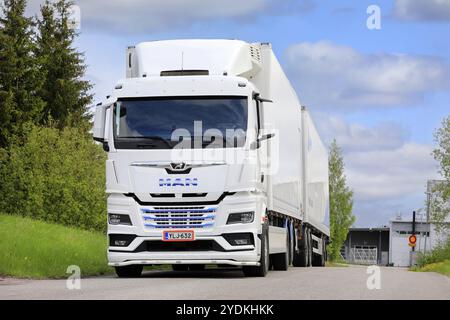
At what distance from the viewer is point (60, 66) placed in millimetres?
71125

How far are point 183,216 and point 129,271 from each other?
1.90m

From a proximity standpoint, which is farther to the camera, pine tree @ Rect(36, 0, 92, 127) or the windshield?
pine tree @ Rect(36, 0, 92, 127)

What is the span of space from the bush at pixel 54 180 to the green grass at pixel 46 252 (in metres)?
18.8

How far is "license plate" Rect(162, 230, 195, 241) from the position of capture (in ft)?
59.2

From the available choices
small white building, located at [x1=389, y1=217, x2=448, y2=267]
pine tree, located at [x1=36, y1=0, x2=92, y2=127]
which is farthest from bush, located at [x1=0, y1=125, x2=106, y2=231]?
small white building, located at [x1=389, y1=217, x2=448, y2=267]

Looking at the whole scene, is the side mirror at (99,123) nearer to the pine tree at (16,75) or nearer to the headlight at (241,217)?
the headlight at (241,217)

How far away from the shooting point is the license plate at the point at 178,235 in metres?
18.0

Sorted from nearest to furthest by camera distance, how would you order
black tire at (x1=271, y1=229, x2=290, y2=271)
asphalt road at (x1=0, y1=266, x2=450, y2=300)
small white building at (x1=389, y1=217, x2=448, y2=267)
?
1. asphalt road at (x1=0, y1=266, x2=450, y2=300)
2. black tire at (x1=271, y1=229, x2=290, y2=271)
3. small white building at (x1=389, y1=217, x2=448, y2=267)

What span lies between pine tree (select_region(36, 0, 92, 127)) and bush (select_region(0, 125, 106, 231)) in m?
11.1

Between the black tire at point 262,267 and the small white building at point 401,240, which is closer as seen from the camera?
the black tire at point 262,267

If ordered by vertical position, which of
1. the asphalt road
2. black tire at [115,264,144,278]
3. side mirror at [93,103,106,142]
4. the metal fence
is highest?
side mirror at [93,103,106,142]

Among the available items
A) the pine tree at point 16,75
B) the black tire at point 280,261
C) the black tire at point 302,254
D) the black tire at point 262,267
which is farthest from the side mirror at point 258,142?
the pine tree at point 16,75

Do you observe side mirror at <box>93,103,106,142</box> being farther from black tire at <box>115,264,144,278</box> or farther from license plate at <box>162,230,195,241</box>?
black tire at <box>115,264,144,278</box>
